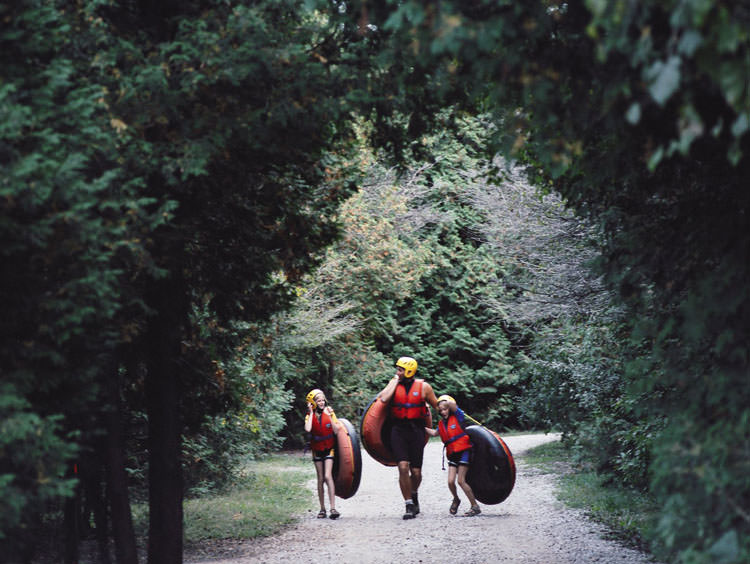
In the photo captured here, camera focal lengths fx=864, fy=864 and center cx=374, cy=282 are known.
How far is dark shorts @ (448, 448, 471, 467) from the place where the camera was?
39.7 feet

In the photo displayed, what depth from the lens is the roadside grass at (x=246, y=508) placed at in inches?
467

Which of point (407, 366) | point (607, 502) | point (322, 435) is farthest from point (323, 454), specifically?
point (607, 502)

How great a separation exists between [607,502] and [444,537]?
123 inches

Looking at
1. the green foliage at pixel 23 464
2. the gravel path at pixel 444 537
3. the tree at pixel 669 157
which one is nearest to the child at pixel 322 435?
the gravel path at pixel 444 537

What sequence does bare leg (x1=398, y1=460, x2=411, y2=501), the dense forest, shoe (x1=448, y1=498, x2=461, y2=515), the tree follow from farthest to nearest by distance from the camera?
shoe (x1=448, y1=498, x2=461, y2=515)
bare leg (x1=398, y1=460, x2=411, y2=501)
the dense forest
the tree

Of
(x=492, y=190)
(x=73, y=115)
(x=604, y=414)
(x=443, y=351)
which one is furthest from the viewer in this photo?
(x=443, y=351)

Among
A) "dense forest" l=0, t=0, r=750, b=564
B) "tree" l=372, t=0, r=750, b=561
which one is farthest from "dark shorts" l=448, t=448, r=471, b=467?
"tree" l=372, t=0, r=750, b=561

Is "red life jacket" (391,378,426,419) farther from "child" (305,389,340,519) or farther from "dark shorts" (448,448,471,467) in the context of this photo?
"child" (305,389,340,519)

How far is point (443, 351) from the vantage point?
30.0m

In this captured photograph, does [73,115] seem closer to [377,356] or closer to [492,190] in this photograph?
[492,190]

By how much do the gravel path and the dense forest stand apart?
141 cm

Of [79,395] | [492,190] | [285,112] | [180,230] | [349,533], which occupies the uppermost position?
[492,190]

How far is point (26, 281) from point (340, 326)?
53.7ft

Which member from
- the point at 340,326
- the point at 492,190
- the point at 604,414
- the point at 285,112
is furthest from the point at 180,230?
the point at 340,326
